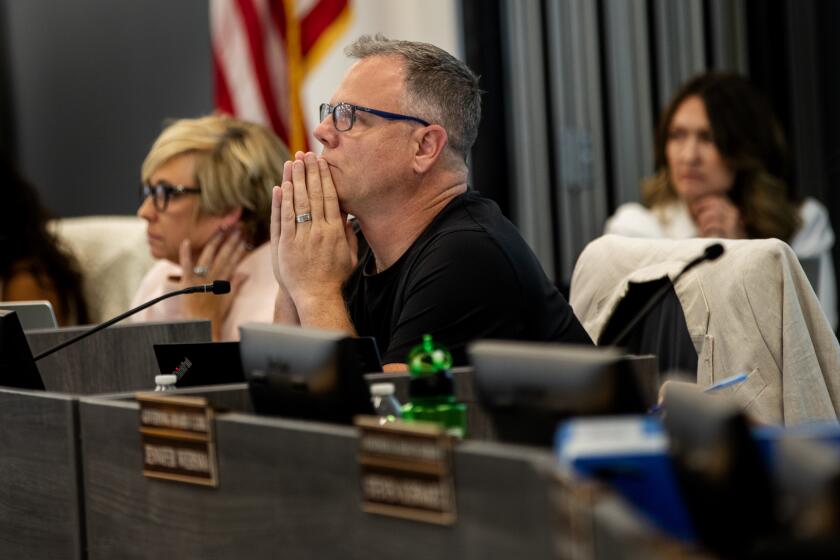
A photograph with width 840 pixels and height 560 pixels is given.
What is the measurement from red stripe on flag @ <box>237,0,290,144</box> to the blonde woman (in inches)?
46.6

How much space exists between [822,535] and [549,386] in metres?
0.28

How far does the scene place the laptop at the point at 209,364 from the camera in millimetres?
1619

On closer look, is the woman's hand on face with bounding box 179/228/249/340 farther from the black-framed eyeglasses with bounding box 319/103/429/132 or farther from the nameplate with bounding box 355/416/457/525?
the nameplate with bounding box 355/416/457/525

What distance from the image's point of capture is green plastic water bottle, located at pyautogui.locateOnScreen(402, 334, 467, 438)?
1284mm

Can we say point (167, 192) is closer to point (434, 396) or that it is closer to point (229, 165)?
point (229, 165)

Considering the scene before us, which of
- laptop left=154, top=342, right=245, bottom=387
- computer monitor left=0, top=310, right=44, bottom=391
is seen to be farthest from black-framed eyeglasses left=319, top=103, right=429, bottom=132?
computer monitor left=0, top=310, right=44, bottom=391

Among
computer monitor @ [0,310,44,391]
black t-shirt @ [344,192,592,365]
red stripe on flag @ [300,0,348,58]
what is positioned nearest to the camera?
computer monitor @ [0,310,44,391]

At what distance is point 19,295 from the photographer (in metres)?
3.58

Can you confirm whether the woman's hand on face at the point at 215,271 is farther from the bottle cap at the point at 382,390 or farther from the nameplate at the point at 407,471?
the nameplate at the point at 407,471

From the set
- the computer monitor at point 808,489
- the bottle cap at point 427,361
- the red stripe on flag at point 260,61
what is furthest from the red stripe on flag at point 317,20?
the computer monitor at point 808,489

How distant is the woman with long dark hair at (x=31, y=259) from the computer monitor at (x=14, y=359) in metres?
2.10

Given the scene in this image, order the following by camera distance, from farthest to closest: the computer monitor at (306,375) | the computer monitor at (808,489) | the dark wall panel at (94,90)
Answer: the dark wall panel at (94,90) → the computer monitor at (306,375) → the computer monitor at (808,489)

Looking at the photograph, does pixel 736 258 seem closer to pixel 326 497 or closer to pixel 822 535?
pixel 326 497

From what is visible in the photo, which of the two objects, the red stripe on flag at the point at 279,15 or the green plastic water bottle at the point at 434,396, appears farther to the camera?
the red stripe on flag at the point at 279,15
